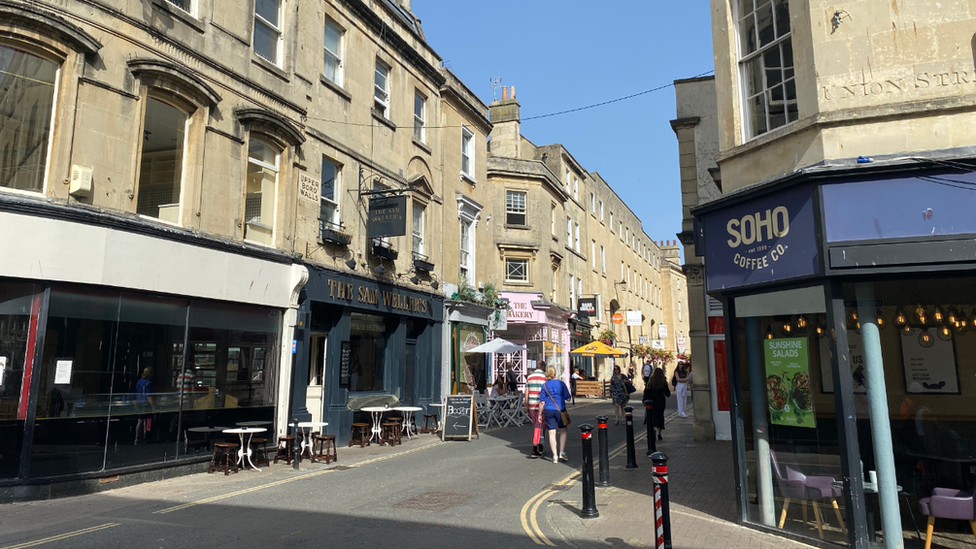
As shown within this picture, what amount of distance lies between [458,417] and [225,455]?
6060 millimetres

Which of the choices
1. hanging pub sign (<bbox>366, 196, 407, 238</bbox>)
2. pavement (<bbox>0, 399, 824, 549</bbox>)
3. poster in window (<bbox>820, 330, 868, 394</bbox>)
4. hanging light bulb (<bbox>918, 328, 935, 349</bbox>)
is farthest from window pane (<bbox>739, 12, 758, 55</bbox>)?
hanging pub sign (<bbox>366, 196, 407, 238</bbox>)

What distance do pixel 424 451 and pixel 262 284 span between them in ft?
16.5

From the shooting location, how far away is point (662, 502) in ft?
18.5

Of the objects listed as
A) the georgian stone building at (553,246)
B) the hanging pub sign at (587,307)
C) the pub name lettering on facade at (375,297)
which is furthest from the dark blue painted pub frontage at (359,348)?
the hanging pub sign at (587,307)

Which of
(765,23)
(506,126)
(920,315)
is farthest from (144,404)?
(506,126)

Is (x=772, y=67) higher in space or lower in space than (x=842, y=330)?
higher

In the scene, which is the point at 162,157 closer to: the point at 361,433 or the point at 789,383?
the point at 361,433

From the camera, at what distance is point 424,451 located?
13859 millimetres

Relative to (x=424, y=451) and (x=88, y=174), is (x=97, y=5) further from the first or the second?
(x=424, y=451)

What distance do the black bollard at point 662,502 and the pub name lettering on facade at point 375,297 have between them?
10.4 meters

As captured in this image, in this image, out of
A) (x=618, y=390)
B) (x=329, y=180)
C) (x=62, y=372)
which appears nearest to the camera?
(x=62, y=372)

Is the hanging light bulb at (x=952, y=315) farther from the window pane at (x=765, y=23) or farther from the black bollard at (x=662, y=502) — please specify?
the black bollard at (x=662, y=502)

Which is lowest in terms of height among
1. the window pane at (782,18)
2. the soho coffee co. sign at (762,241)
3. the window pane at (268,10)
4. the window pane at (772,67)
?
the soho coffee co. sign at (762,241)

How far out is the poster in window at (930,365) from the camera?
8.40m
